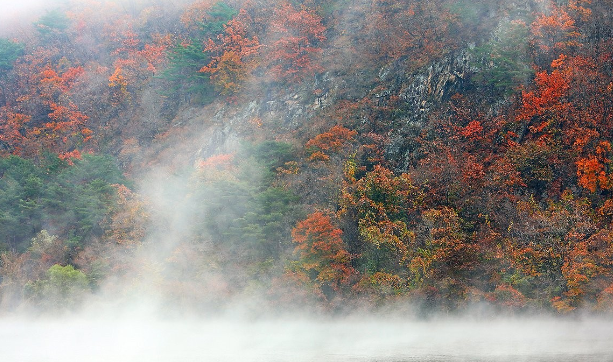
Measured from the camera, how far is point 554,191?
34312 millimetres

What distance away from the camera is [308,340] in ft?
106

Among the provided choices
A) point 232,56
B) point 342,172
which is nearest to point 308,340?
point 342,172

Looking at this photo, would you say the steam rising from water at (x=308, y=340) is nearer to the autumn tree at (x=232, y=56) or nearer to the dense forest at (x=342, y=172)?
the dense forest at (x=342, y=172)

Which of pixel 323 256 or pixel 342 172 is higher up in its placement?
pixel 342 172

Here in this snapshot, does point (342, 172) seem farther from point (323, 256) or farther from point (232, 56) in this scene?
point (232, 56)

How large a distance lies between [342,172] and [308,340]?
12880 mm

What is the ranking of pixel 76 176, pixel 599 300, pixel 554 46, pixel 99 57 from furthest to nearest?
pixel 99 57 → pixel 76 176 → pixel 554 46 → pixel 599 300

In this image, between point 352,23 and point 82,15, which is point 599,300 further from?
point 82,15

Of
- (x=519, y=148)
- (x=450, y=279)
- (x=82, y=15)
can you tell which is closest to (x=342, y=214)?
(x=450, y=279)

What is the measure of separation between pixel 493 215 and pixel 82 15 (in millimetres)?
64577

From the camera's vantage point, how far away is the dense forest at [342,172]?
32.4 meters

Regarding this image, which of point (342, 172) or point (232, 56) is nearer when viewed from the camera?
point (342, 172)

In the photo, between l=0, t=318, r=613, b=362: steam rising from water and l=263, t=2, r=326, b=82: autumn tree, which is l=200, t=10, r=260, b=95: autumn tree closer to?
l=263, t=2, r=326, b=82: autumn tree

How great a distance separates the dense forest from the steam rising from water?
1.17m
